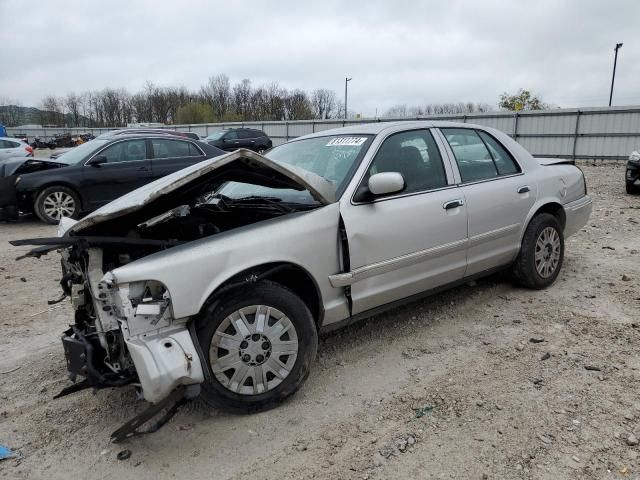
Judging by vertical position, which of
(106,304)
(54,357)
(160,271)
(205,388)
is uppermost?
(160,271)

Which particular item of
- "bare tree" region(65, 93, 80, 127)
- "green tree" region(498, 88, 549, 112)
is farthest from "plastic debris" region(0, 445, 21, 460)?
"bare tree" region(65, 93, 80, 127)

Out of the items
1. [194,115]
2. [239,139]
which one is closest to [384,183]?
[239,139]

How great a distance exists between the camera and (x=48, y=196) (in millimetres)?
8586

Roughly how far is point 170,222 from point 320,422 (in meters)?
1.59

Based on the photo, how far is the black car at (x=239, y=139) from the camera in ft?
80.0

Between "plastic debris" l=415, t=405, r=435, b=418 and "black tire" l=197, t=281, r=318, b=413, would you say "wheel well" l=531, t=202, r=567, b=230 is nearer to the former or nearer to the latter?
"plastic debris" l=415, t=405, r=435, b=418

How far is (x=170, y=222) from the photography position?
323 centimetres

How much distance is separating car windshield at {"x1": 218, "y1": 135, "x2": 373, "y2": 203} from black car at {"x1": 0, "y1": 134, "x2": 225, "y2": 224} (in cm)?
564

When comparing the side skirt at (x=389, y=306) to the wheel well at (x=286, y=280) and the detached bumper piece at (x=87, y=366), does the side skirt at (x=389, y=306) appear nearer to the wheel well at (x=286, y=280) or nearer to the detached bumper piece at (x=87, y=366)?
the wheel well at (x=286, y=280)

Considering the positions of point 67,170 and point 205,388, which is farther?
point 67,170

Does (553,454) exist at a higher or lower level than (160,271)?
lower

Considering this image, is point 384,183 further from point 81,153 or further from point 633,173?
point 633,173

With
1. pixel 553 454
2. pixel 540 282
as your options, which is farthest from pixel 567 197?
pixel 553 454

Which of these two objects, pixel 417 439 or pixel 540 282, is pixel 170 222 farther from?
pixel 540 282
